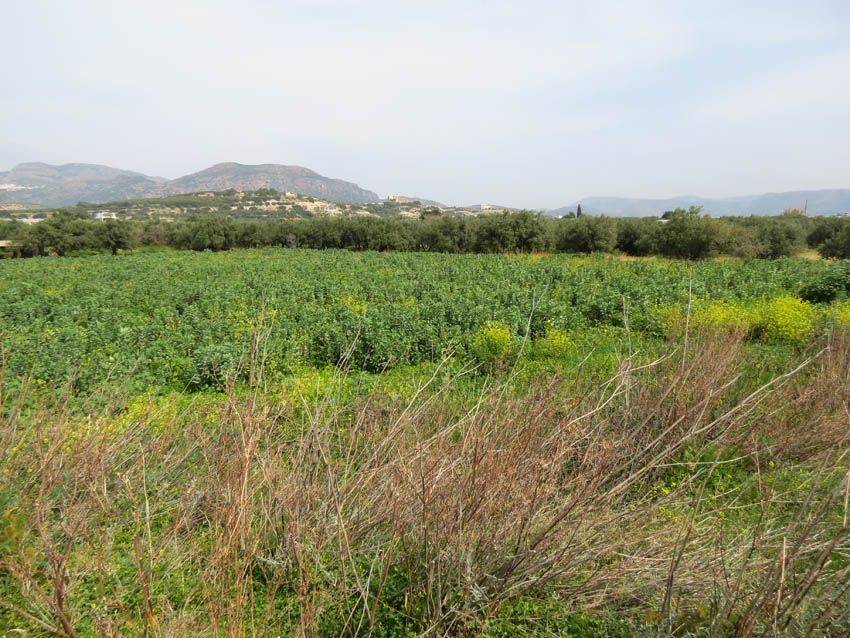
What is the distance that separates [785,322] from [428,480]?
1375cm

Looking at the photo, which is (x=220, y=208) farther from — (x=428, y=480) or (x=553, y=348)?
(x=428, y=480)

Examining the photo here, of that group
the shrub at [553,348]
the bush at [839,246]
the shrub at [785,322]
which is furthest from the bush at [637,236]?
the shrub at [553,348]

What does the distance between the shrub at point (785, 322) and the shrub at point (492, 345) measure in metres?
7.47

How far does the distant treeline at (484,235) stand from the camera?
3672 cm

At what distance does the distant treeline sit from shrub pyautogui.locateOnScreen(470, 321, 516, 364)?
3250 cm

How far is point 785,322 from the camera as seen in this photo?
1197 cm

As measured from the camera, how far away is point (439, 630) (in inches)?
107

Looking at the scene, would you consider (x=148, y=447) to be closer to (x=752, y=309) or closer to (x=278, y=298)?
(x=278, y=298)

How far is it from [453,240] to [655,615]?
4728 cm

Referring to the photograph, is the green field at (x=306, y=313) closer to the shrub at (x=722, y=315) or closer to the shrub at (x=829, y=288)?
the shrub at (x=829, y=288)

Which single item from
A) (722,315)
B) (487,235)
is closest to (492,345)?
(722,315)

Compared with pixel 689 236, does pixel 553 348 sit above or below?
below

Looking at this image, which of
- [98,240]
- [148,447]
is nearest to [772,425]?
[148,447]

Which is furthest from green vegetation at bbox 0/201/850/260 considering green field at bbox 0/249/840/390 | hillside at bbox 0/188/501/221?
hillside at bbox 0/188/501/221
